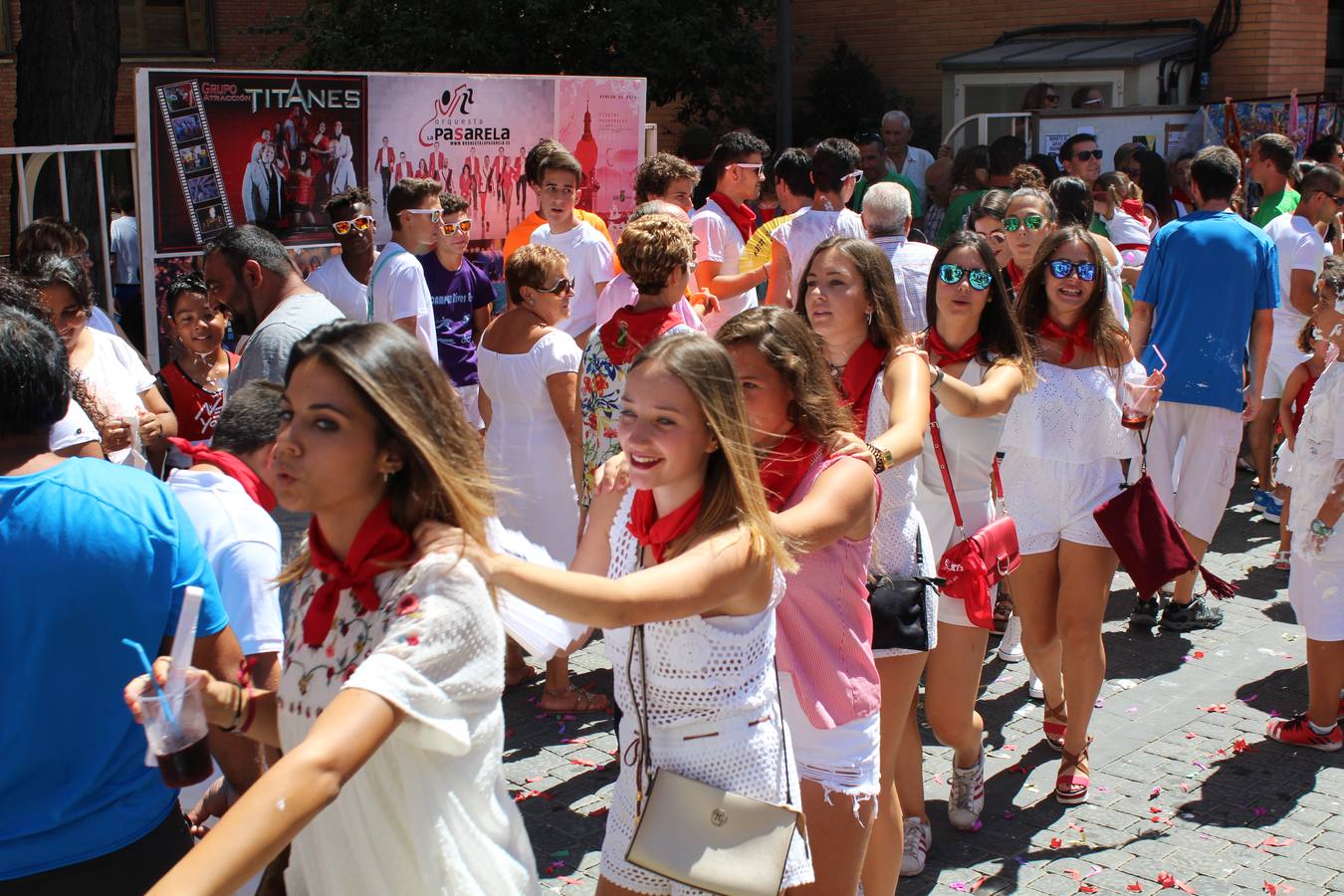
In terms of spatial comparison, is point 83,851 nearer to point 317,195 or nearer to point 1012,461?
point 1012,461

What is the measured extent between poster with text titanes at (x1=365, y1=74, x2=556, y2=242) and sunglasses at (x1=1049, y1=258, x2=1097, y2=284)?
4726 mm

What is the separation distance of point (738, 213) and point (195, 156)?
3.18 meters

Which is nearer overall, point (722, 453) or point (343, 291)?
point (722, 453)

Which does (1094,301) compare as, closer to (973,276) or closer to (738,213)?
(973,276)

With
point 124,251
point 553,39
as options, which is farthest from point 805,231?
point 553,39

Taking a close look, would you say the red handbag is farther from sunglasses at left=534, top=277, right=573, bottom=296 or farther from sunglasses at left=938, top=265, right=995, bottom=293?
sunglasses at left=534, top=277, right=573, bottom=296

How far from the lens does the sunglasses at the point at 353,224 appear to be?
7551 mm

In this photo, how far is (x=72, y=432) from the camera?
3.57 meters

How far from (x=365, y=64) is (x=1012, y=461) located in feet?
45.9

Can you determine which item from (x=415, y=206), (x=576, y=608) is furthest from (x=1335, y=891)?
(x=415, y=206)

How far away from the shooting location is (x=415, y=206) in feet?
24.2

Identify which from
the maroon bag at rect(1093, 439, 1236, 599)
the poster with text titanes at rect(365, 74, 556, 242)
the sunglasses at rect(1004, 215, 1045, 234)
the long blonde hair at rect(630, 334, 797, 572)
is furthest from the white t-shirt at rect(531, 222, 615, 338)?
the long blonde hair at rect(630, 334, 797, 572)

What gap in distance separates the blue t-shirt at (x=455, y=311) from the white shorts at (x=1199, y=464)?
3.81m

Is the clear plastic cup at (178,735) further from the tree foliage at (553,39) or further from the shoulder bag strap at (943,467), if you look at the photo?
the tree foliage at (553,39)
